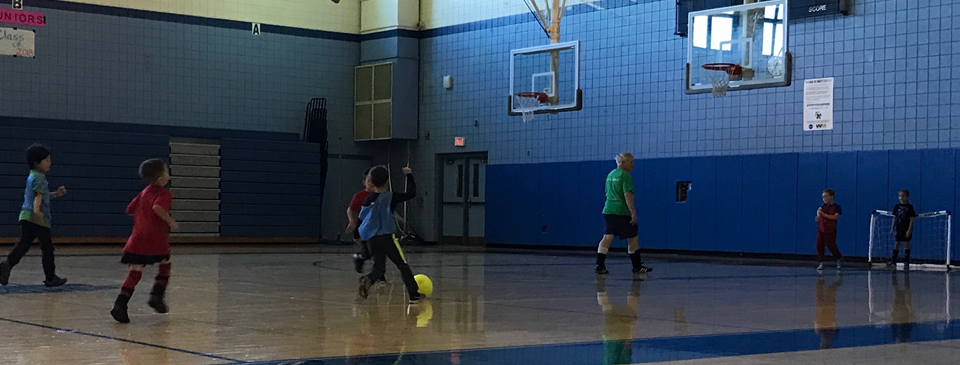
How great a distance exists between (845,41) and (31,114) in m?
17.9

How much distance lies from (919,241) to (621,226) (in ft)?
26.7

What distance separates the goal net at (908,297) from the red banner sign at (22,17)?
62.0ft

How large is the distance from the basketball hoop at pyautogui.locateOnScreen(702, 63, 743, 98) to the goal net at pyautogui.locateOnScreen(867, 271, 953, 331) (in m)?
4.18

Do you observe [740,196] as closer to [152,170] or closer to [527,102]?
[527,102]

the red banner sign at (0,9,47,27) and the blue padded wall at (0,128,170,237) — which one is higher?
the red banner sign at (0,9,47,27)

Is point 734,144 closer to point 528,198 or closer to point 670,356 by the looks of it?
point 528,198

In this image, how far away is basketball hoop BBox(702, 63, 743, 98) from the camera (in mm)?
20047

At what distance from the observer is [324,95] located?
3097 centimetres

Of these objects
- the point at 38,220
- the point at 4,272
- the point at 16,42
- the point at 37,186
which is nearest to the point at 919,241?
the point at 38,220

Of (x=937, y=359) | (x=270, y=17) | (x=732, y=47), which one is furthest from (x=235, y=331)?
(x=270, y=17)

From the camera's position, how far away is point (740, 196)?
936 inches

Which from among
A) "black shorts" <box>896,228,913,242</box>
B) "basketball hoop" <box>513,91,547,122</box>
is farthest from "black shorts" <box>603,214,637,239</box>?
"basketball hoop" <box>513,91,547,122</box>

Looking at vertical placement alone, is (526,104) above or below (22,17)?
below

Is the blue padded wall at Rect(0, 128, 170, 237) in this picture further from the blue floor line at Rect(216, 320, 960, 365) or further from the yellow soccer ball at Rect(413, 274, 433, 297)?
the blue floor line at Rect(216, 320, 960, 365)
